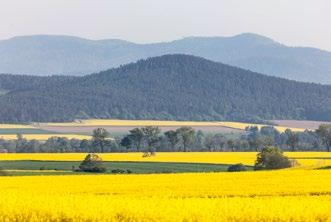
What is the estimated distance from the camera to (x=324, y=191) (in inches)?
1742

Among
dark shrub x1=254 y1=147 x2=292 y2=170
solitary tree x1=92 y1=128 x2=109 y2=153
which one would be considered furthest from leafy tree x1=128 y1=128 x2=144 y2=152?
dark shrub x1=254 y1=147 x2=292 y2=170

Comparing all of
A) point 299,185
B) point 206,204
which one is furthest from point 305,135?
point 206,204

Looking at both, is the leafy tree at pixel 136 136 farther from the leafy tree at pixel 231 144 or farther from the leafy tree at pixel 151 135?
the leafy tree at pixel 231 144

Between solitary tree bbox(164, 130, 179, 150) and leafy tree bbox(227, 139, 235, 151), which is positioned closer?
leafy tree bbox(227, 139, 235, 151)

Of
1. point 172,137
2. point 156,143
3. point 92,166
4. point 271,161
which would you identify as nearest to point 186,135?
point 172,137

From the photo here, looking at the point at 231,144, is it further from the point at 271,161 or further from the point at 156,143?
the point at 271,161

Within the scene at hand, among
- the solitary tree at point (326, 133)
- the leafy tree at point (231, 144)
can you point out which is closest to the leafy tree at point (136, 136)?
the leafy tree at point (231, 144)

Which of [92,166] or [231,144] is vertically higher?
[231,144]

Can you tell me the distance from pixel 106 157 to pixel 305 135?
7832cm

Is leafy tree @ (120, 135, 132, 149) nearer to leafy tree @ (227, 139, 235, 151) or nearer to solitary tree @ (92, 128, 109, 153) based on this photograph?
solitary tree @ (92, 128, 109, 153)

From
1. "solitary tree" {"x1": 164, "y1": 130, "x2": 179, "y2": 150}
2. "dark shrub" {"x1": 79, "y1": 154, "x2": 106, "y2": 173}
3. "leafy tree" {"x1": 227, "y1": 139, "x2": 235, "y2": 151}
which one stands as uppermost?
"solitary tree" {"x1": 164, "y1": 130, "x2": 179, "y2": 150}

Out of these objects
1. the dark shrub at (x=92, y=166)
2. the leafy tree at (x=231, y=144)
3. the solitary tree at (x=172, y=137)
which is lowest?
the dark shrub at (x=92, y=166)

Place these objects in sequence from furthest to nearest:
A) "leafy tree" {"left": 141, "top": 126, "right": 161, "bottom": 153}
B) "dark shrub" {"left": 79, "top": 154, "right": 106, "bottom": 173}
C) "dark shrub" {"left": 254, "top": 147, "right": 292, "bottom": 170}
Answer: "leafy tree" {"left": 141, "top": 126, "right": 161, "bottom": 153} < "dark shrub" {"left": 254, "top": 147, "right": 292, "bottom": 170} < "dark shrub" {"left": 79, "top": 154, "right": 106, "bottom": 173}

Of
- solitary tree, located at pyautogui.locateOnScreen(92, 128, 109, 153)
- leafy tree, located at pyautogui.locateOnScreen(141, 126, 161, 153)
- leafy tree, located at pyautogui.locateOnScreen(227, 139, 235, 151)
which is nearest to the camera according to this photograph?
solitary tree, located at pyautogui.locateOnScreen(92, 128, 109, 153)
